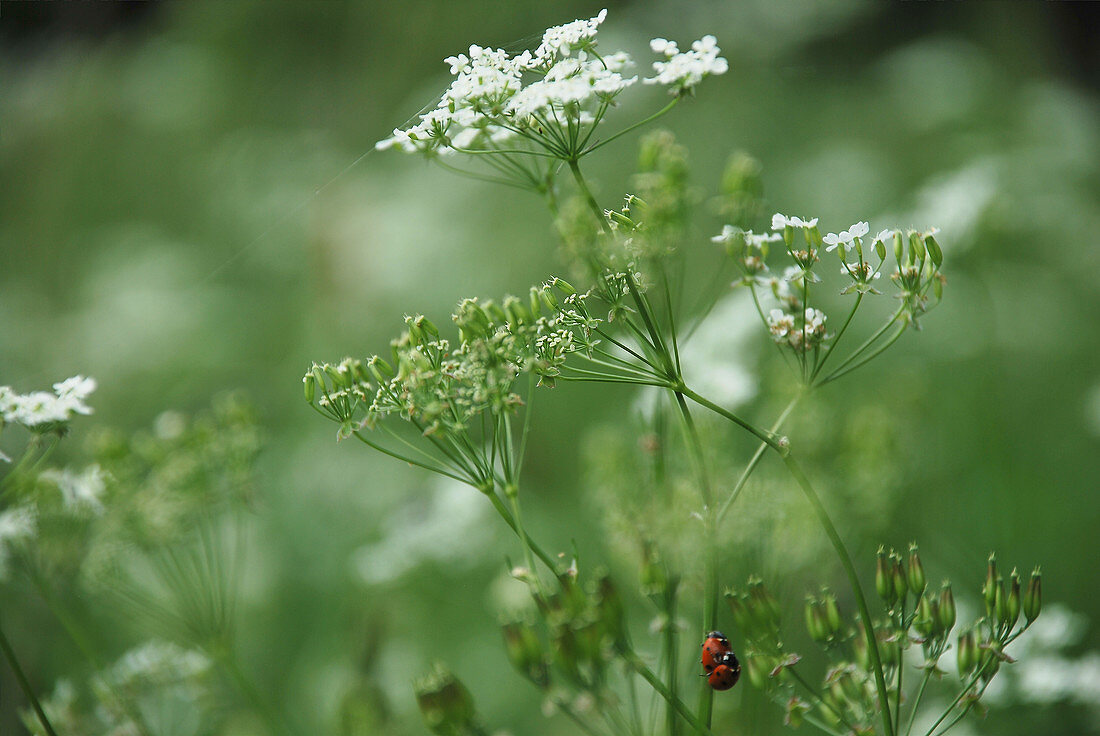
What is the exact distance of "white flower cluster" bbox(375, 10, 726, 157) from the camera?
69 cm

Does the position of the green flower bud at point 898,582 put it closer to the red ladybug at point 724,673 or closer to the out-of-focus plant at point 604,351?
the out-of-focus plant at point 604,351

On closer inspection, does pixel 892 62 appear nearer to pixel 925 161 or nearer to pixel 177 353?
pixel 925 161

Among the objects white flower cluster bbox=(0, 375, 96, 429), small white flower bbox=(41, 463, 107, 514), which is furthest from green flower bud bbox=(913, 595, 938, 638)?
small white flower bbox=(41, 463, 107, 514)

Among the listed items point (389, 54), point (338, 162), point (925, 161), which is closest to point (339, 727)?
point (338, 162)

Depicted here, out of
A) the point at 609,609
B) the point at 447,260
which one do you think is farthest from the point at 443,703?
the point at 447,260

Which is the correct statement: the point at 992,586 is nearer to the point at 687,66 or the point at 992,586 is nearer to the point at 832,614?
the point at 832,614

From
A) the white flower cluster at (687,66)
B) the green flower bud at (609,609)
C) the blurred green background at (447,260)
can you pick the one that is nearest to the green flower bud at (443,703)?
the green flower bud at (609,609)

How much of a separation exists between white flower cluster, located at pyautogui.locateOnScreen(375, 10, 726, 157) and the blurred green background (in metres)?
0.35

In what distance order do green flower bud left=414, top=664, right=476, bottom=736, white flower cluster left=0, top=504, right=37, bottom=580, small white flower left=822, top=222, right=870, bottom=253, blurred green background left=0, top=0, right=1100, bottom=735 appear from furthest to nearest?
blurred green background left=0, top=0, right=1100, bottom=735 → white flower cluster left=0, top=504, right=37, bottom=580 → green flower bud left=414, top=664, right=476, bottom=736 → small white flower left=822, top=222, right=870, bottom=253

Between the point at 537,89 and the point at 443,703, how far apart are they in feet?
2.06

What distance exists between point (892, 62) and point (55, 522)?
3.70m

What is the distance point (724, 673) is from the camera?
701mm

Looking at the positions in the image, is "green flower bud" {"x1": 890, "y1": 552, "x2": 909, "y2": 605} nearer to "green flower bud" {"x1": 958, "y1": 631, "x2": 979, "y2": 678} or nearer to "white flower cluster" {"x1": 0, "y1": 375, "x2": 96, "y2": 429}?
"green flower bud" {"x1": 958, "y1": 631, "x2": 979, "y2": 678}

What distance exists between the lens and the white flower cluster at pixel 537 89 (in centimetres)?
69
